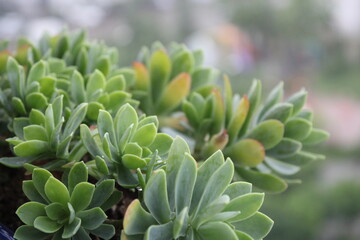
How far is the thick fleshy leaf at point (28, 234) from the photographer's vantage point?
31 centimetres

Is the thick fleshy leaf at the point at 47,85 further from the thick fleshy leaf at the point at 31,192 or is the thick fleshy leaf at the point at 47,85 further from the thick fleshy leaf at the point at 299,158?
the thick fleshy leaf at the point at 299,158

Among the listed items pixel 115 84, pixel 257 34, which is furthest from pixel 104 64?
pixel 257 34

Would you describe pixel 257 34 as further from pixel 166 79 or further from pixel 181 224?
pixel 181 224

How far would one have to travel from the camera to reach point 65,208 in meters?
0.32

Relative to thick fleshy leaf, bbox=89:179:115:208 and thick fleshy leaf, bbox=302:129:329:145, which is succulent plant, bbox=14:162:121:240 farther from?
thick fleshy leaf, bbox=302:129:329:145

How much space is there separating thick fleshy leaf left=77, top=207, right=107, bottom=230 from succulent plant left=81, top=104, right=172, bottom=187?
1.0 inches

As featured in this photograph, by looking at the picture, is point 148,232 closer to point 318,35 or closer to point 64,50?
point 64,50

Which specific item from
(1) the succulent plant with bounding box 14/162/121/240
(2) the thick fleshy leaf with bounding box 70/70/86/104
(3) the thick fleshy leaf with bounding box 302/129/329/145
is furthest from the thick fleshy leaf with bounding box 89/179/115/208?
(3) the thick fleshy leaf with bounding box 302/129/329/145

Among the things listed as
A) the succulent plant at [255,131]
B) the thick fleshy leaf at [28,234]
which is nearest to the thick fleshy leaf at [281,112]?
the succulent plant at [255,131]

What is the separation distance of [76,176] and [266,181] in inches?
6.8

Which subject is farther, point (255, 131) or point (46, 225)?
point (255, 131)

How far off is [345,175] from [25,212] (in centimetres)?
492

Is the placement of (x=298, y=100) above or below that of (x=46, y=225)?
above

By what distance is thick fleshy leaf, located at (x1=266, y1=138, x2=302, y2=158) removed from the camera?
44cm
